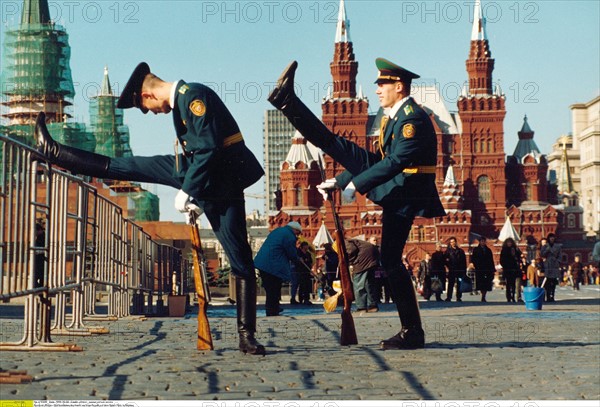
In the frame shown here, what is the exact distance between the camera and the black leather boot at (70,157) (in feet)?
19.9

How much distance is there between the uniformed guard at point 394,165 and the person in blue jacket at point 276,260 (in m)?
7.32

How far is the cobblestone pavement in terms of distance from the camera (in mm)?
4316

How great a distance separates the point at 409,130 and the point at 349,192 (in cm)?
49

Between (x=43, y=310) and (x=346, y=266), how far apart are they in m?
1.87

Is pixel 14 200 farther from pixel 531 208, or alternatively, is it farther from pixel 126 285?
pixel 531 208

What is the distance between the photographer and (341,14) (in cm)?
9144

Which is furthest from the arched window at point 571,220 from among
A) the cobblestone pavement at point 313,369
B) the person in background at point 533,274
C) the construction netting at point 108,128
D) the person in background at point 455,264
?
the cobblestone pavement at point 313,369

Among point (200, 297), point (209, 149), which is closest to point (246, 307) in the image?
point (200, 297)

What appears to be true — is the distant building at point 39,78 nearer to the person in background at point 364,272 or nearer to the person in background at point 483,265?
the person in background at point 483,265

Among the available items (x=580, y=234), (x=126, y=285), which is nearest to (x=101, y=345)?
(x=126, y=285)

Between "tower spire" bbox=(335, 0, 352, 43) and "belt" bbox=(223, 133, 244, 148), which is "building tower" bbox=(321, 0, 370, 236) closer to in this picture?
"tower spire" bbox=(335, 0, 352, 43)

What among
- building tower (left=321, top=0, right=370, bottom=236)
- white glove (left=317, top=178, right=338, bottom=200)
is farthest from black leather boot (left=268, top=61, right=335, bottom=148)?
building tower (left=321, top=0, right=370, bottom=236)

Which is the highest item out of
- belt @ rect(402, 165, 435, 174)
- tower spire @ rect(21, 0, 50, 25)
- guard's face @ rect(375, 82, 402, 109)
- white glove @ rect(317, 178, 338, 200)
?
tower spire @ rect(21, 0, 50, 25)

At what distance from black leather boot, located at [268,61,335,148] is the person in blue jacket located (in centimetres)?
771
